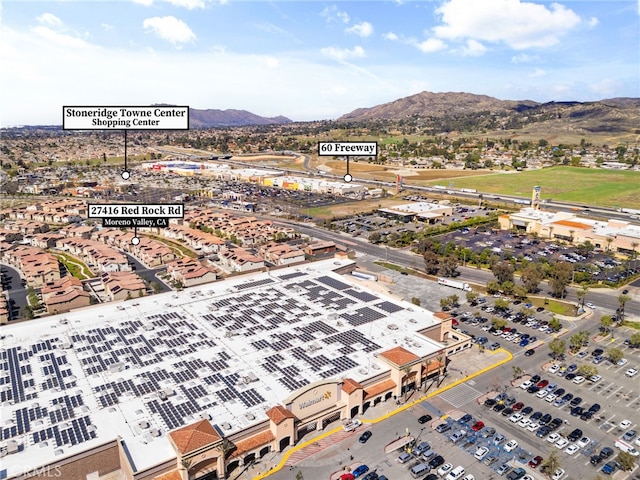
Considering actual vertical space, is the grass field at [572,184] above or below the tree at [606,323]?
above

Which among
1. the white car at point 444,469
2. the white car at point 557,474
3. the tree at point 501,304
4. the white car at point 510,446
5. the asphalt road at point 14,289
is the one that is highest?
the tree at point 501,304

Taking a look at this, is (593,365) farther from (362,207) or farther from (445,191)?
(445,191)

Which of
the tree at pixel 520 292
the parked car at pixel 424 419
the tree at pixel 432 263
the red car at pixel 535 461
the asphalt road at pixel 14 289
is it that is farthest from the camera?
the tree at pixel 432 263

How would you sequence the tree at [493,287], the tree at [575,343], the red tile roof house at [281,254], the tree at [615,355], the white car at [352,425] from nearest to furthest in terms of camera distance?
the white car at [352,425] < the tree at [615,355] < the tree at [575,343] < the tree at [493,287] < the red tile roof house at [281,254]

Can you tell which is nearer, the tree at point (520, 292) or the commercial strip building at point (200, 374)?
the commercial strip building at point (200, 374)

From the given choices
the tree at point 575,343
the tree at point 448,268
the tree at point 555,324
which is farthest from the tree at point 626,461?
the tree at point 448,268

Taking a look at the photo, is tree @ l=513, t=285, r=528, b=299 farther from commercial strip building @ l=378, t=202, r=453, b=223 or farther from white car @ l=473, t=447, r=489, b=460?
commercial strip building @ l=378, t=202, r=453, b=223

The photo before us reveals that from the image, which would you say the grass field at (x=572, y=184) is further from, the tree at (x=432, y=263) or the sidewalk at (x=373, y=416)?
the sidewalk at (x=373, y=416)
